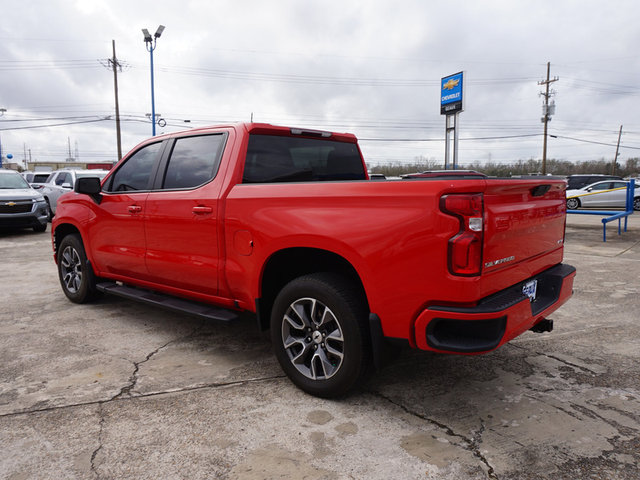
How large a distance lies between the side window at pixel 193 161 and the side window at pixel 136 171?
12.4 inches

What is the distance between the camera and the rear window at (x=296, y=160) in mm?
3654

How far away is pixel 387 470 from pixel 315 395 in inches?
33.4

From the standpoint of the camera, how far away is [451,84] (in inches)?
721

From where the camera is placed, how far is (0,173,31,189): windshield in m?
12.6

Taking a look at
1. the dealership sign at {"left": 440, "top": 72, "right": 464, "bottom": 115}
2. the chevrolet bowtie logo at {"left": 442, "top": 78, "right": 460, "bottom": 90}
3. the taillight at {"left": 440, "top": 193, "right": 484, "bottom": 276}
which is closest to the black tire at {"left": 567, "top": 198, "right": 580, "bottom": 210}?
the dealership sign at {"left": 440, "top": 72, "right": 464, "bottom": 115}

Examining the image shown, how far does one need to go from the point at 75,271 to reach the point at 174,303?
213 cm

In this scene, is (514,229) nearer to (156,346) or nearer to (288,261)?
(288,261)

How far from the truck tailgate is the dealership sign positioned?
15.8 m

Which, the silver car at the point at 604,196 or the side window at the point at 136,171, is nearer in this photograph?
the side window at the point at 136,171

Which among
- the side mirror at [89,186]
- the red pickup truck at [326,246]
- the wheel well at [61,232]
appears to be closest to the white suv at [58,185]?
the wheel well at [61,232]

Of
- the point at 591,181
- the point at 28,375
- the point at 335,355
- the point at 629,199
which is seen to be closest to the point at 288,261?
the point at 335,355

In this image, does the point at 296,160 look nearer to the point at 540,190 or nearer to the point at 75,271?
the point at 540,190

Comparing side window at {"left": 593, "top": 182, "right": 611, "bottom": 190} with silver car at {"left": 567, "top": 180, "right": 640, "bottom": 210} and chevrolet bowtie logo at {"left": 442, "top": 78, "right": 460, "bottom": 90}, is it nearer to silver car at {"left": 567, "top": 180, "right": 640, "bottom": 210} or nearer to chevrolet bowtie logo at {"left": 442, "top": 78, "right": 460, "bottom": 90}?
silver car at {"left": 567, "top": 180, "right": 640, "bottom": 210}

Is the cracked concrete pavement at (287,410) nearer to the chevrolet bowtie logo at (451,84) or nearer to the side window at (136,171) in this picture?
the side window at (136,171)
